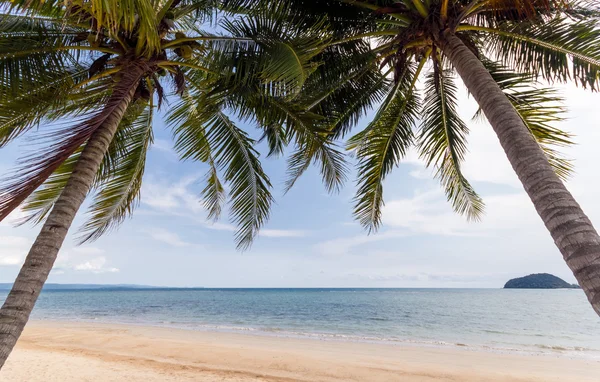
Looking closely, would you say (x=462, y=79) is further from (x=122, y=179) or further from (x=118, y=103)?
(x=122, y=179)

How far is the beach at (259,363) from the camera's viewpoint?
7.68m

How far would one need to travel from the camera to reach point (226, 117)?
257 inches

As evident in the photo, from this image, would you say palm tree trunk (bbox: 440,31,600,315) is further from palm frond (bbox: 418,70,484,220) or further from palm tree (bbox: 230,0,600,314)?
palm frond (bbox: 418,70,484,220)

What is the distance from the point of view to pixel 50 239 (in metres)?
3.02

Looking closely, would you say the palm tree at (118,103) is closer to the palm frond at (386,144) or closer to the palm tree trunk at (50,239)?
the palm tree trunk at (50,239)

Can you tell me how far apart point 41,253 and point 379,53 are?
5.29 m

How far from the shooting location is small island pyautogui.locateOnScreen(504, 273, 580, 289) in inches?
4274

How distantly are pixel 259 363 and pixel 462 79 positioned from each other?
846 centimetres

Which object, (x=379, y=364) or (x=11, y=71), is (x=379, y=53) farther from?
(x=379, y=364)

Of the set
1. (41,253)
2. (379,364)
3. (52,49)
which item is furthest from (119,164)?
(379,364)

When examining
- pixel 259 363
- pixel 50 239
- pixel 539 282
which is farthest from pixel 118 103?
pixel 539 282

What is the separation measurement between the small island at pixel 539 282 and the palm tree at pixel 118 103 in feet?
428

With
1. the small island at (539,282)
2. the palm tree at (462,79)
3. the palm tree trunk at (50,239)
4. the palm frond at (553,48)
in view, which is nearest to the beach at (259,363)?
the palm tree at (462,79)

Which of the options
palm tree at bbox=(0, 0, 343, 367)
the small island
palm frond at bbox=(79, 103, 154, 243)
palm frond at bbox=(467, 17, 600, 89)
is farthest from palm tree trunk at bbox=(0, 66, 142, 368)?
the small island
